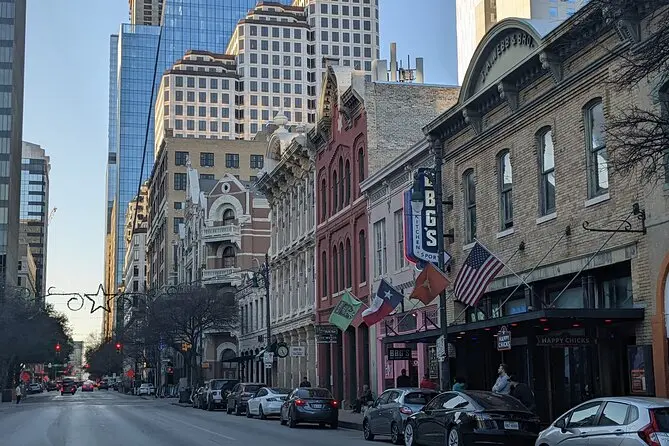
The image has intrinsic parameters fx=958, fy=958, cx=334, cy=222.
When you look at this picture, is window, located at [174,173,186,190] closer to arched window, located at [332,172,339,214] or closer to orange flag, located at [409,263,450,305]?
arched window, located at [332,172,339,214]

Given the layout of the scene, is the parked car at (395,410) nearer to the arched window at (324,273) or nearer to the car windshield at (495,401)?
the car windshield at (495,401)

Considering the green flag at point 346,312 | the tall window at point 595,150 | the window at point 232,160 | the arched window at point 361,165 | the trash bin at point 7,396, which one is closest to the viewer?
the tall window at point 595,150

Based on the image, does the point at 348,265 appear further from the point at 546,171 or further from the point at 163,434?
the point at 546,171

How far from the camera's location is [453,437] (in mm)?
19203

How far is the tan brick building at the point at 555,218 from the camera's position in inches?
834

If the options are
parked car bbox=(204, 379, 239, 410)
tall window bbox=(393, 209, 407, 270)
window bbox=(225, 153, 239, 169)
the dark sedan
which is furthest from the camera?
window bbox=(225, 153, 239, 169)

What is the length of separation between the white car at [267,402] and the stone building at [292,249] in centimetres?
991

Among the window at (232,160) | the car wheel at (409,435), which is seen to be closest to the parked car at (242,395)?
the car wheel at (409,435)

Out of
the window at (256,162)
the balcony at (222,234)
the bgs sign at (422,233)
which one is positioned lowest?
the bgs sign at (422,233)

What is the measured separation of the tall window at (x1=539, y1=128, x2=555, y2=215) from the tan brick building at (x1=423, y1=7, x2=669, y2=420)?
0.05m

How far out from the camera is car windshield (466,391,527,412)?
1894 cm

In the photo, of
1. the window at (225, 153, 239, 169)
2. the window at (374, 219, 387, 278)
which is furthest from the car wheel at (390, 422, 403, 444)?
the window at (225, 153, 239, 169)

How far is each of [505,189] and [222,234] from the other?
56.0 metres

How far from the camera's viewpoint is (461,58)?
124875 millimetres
